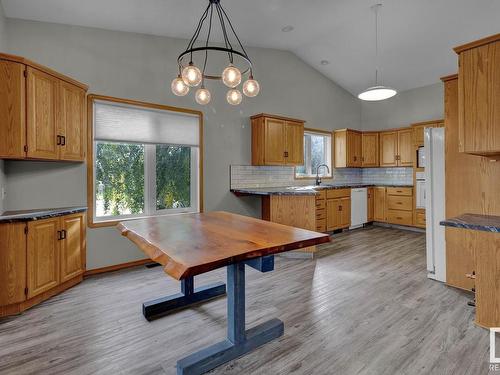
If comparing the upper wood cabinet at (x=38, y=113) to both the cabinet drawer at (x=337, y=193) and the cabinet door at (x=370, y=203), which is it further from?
the cabinet door at (x=370, y=203)

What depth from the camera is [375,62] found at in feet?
17.6

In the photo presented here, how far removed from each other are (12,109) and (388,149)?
20.9 ft

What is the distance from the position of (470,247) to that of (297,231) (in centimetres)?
193

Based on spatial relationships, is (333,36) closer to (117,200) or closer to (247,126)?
A: (247,126)

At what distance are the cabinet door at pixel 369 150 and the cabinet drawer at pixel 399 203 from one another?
2.94 ft

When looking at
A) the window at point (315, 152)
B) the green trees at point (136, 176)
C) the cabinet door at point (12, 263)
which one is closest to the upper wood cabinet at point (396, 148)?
the window at point (315, 152)

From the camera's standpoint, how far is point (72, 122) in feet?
9.91

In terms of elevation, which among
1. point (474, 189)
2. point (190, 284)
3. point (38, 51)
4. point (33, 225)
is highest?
point (38, 51)

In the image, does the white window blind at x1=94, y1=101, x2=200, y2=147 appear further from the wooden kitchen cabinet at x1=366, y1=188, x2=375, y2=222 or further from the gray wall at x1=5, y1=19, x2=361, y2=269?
the wooden kitchen cabinet at x1=366, y1=188, x2=375, y2=222

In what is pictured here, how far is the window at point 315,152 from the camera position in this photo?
594cm

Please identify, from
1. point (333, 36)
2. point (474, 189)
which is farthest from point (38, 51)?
point (474, 189)

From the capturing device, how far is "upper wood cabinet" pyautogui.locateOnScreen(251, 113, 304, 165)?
15.2 ft

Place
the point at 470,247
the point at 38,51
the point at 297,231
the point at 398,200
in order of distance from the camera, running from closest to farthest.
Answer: the point at 297,231 < the point at 470,247 < the point at 38,51 < the point at 398,200

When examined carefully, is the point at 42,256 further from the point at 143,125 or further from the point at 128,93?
the point at 128,93
